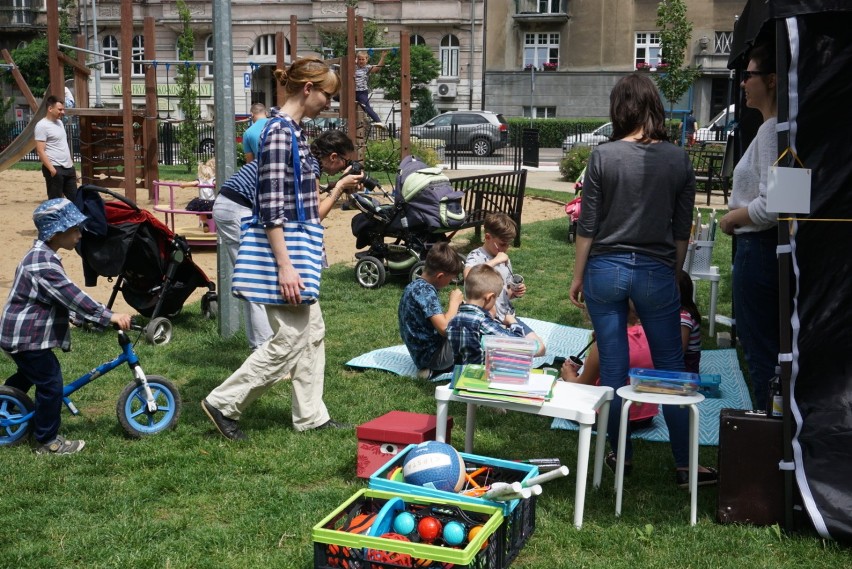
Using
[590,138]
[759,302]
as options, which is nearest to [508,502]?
[759,302]

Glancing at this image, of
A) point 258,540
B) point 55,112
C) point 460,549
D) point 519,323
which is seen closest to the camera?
point 460,549

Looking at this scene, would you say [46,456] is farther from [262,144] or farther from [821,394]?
[821,394]

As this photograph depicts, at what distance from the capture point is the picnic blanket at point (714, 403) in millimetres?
5457

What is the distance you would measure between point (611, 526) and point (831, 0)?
230 cm

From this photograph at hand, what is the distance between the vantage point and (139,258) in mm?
7715

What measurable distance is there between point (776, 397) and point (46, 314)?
3508 mm

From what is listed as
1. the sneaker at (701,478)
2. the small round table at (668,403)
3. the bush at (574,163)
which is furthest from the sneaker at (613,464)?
the bush at (574,163)

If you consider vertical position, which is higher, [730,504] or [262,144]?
[262,144]

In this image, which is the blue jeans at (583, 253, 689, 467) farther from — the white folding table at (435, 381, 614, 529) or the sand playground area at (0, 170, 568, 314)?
the sand playground area at (0, 170, 568, 314)

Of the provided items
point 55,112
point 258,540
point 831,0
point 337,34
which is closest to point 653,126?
point 831,0

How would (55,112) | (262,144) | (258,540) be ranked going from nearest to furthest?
(258,540)
(262,144)
(55,112)

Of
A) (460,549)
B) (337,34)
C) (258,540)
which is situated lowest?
(258,540)

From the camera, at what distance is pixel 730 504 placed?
13.5 ft

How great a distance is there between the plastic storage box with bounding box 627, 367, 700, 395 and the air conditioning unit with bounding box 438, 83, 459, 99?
142 feet
